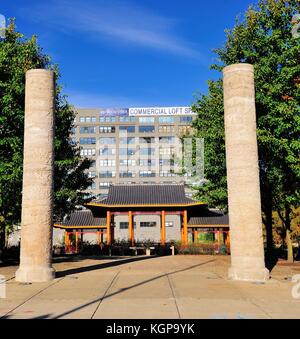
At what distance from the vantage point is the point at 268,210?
82.0 ft

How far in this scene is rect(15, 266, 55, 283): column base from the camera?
14.2 m

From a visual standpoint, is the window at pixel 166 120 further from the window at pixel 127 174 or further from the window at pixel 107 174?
the window at pixel 107 174

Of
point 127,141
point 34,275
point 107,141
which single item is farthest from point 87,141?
point 34,275

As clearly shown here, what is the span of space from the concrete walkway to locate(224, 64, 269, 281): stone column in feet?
3.06

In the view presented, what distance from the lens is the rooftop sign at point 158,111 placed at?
103438 mm

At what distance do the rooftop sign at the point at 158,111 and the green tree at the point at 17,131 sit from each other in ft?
255

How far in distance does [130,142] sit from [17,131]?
81763mm

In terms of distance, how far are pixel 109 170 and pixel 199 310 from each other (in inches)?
3644

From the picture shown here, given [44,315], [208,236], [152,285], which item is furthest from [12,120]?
[208,236]

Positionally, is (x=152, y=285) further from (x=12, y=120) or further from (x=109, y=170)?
(x=109, y=170)

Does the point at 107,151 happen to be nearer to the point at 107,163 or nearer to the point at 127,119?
the point at 107,163

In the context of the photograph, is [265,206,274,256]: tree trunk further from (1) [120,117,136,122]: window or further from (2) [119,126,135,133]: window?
(1) [120,117,136,122]: window

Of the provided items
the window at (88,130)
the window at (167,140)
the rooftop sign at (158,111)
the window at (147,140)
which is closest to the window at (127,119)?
the rooftop sign at (158,111)
